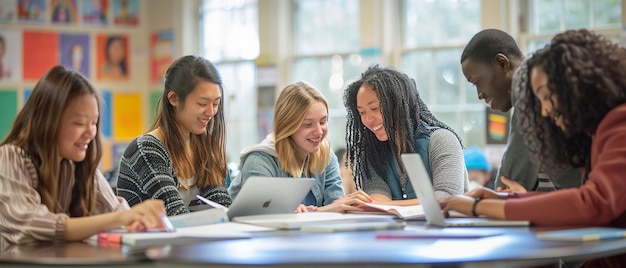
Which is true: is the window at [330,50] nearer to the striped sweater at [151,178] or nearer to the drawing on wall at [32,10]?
the drawing on wall at [32,10]

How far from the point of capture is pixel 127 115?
8445 millimetres

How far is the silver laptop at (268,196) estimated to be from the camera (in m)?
2.48

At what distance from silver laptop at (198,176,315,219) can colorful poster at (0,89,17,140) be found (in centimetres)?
581

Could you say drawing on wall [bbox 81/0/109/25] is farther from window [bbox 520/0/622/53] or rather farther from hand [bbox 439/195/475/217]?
hand [bbox 439/195/475/217]

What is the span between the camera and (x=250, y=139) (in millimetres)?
7961

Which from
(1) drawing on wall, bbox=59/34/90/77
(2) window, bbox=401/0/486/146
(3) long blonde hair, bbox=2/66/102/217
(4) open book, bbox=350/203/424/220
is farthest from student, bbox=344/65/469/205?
(1) drawing on wall, bbox=59/34/90/77

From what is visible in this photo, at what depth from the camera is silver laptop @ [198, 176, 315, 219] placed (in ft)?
8.14

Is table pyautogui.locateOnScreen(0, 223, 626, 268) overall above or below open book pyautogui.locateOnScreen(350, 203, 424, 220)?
above

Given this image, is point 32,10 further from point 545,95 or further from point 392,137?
point 545,95

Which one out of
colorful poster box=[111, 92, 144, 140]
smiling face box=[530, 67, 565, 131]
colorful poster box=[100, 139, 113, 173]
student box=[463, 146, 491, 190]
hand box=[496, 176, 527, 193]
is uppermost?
smiling face box=[530, 67, 565, 131]

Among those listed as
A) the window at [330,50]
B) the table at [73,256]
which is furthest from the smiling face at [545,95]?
the window at [330,50]

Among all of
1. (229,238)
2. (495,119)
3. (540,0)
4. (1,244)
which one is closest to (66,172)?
(1,244)

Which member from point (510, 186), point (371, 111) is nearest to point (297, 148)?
point (371, 111)

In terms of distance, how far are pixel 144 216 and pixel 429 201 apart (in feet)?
2.28
